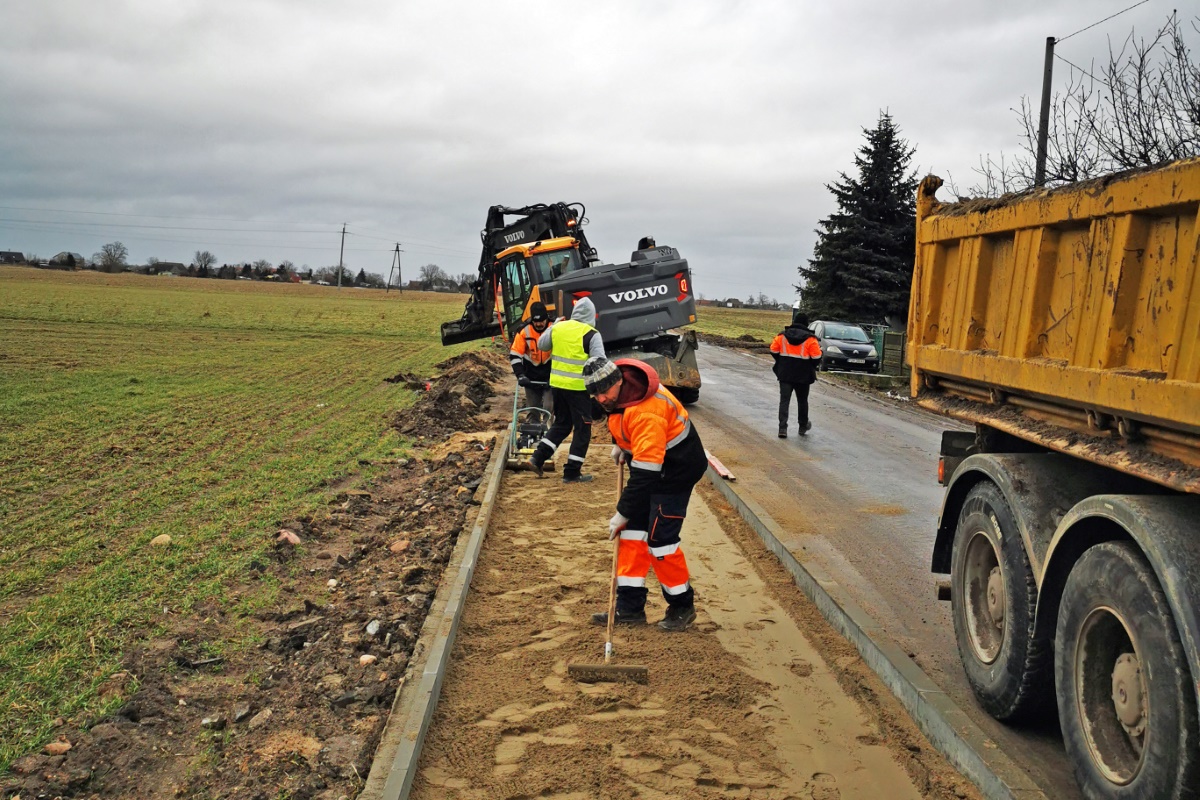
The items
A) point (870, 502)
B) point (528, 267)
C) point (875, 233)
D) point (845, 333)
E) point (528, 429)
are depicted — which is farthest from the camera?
point (875, 233)

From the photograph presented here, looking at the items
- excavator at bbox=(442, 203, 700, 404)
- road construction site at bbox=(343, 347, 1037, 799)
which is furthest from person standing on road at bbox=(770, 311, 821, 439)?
road construction site at bbox=(343, 347, 1037, 799)

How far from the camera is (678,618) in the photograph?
6.60 meters

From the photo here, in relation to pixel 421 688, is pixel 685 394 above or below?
above

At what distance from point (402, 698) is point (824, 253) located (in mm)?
34390

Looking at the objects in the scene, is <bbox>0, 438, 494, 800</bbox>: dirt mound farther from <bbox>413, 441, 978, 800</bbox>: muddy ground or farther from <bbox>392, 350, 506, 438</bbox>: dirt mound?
<bbox>392, 350, 506, 438</bbox>: dirt mound

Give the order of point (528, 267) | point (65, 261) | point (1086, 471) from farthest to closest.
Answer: point (65, 261), point (528, 267), point (1086, 471)

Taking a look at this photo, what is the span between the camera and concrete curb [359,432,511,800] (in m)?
4.33

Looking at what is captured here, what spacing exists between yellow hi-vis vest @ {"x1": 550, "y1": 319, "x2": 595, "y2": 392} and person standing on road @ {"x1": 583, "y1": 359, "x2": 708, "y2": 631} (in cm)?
409

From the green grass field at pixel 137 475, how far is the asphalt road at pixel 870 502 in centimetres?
442

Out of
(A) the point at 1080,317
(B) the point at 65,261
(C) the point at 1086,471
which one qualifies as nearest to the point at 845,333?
(C) the point at 1086,471

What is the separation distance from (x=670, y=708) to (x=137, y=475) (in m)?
7.92

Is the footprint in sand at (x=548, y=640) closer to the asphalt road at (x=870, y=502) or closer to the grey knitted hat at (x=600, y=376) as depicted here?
the grey knitted hat at (x=600, y=376)

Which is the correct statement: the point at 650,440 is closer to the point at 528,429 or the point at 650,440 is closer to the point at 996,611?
the point at 996,611

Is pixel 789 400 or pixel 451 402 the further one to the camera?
pixel 451 402
